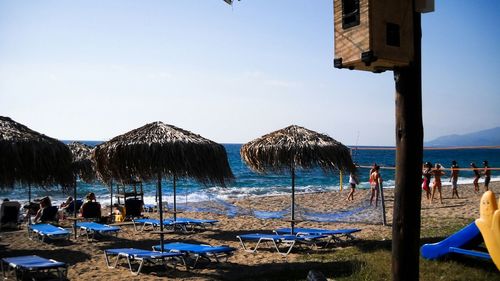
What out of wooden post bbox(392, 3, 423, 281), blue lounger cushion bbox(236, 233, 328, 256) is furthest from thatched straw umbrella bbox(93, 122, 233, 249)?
wooden post bbox(392, 3, 423, 281)

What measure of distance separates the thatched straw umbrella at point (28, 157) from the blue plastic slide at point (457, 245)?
587 cm

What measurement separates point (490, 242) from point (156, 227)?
8895 millimetres

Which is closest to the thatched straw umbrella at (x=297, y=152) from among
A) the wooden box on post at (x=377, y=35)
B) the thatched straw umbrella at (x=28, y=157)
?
the thatched straw umbrella at (x=28, y=157)

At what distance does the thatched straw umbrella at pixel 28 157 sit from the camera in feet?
23.7

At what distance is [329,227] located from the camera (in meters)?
11.8

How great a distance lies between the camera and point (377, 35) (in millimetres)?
4336

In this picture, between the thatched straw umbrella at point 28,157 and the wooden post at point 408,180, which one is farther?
the thatched straw umbrella at point 28,157

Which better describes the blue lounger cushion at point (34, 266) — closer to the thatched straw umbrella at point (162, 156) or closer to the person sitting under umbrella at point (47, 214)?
the thatched straw umbrella at point (162, 156)

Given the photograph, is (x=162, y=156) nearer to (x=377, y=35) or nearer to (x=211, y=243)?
(x=211, y=243)

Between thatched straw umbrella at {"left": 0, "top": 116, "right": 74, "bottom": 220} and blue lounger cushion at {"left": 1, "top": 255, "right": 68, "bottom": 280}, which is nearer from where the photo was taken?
blue lounger cushion at {"left": 1, "top": 255, "right": 68, "bottom": 280}

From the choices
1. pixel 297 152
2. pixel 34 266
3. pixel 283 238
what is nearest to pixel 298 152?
pixel 297 152

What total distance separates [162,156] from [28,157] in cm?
205

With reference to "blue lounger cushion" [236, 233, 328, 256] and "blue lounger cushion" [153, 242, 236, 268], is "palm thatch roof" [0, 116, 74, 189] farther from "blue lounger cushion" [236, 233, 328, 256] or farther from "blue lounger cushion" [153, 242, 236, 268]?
"blue lounger cushion" [236, 233, 328, 256]

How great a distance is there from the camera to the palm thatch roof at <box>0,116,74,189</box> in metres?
7.23
